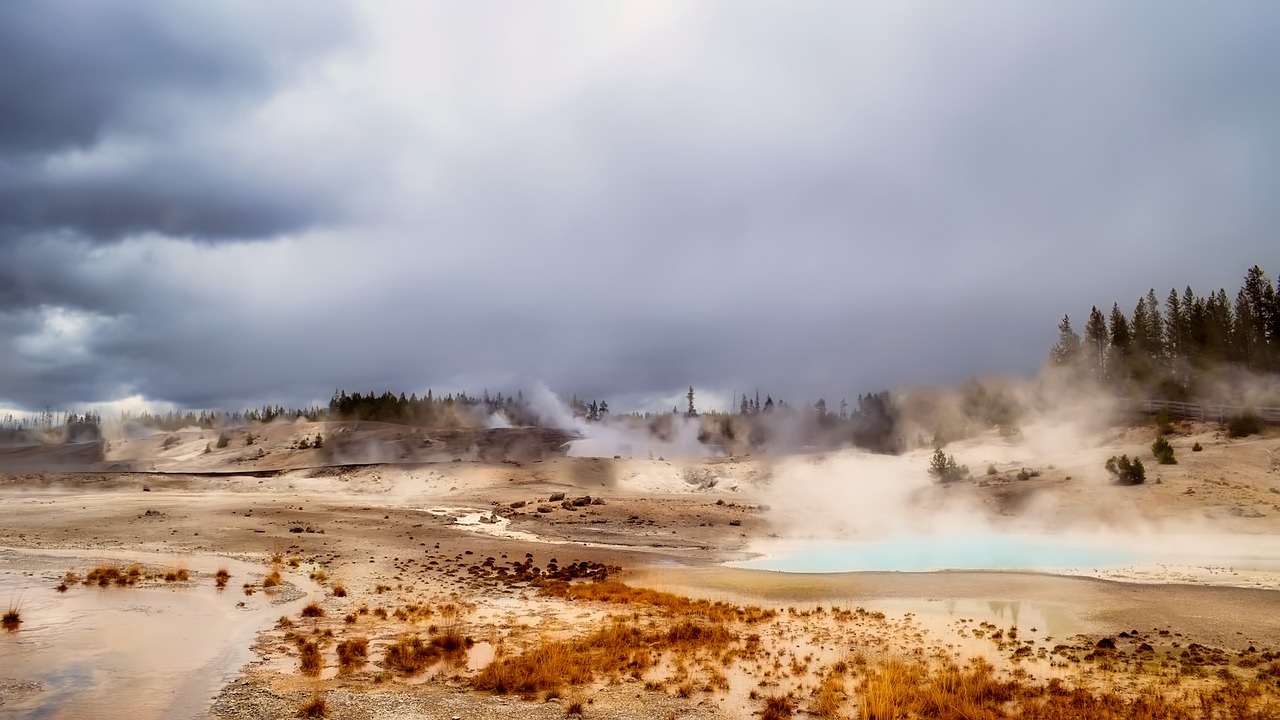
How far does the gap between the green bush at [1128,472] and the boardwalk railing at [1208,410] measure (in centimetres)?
2152

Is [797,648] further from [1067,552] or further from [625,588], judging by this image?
[1067,552]

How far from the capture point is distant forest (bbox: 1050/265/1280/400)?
7512cm

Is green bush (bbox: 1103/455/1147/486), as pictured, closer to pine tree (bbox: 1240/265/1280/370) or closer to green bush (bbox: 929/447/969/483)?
green bush (bbox: 929/447/969/483)

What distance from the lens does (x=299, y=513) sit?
157 feet

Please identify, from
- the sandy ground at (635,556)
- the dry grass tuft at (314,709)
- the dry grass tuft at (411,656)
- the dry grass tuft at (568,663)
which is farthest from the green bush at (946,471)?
the dry grass tuft at (314,709)

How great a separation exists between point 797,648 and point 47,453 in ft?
398

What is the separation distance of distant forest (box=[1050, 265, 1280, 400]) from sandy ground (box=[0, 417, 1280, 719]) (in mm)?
21674

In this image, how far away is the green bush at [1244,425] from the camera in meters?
54.1

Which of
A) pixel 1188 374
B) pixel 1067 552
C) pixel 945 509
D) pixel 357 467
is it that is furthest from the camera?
pixel 1188 374

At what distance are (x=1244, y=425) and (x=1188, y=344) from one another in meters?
35.3

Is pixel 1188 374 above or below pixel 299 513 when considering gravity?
above

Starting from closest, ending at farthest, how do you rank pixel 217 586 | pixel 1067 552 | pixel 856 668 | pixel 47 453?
pixel 856 668, pixel 217 586, pixel 1067 552, pixel 47 453

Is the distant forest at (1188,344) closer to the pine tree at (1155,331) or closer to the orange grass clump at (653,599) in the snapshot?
the pine tree at (1155,331)

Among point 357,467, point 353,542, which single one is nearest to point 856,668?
point 353,542
